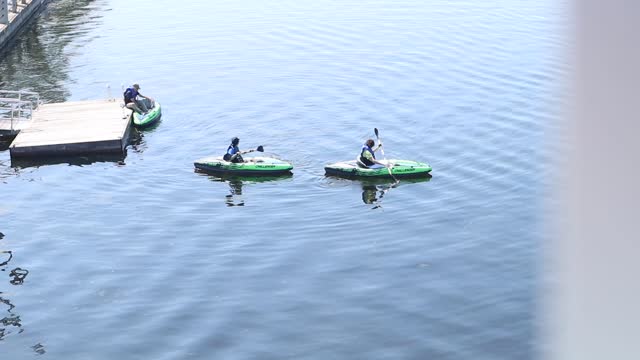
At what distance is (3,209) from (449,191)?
13.9m

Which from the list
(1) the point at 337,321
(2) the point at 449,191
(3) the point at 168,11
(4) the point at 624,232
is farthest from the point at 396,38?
(4) the point at 624,232

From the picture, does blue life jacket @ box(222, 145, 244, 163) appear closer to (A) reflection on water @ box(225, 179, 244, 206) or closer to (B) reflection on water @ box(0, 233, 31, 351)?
(A) reflection on water @ box(225, 179, 244, 206)

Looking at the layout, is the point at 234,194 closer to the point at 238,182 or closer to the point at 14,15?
the point at 238,182

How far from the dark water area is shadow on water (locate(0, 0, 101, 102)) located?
197mm

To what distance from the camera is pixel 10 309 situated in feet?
84.5

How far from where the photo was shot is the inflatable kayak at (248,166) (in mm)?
34500

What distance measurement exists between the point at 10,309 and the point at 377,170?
1303cm

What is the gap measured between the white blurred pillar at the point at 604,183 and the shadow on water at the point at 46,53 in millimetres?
46374

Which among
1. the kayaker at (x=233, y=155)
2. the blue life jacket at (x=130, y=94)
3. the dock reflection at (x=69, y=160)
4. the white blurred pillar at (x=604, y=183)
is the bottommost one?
the dock reflection at (x=69, y=160)

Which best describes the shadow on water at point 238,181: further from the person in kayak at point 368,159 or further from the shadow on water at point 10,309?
the shadow on water at point 10,309

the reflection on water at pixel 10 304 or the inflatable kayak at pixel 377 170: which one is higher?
the inflatable kayak at pixel 377 170

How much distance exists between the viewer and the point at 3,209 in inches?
1294

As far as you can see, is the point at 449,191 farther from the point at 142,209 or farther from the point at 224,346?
the point at 224,346

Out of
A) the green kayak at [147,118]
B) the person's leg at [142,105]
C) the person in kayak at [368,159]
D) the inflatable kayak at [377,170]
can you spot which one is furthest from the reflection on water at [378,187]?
the person's leg at [142,105]
